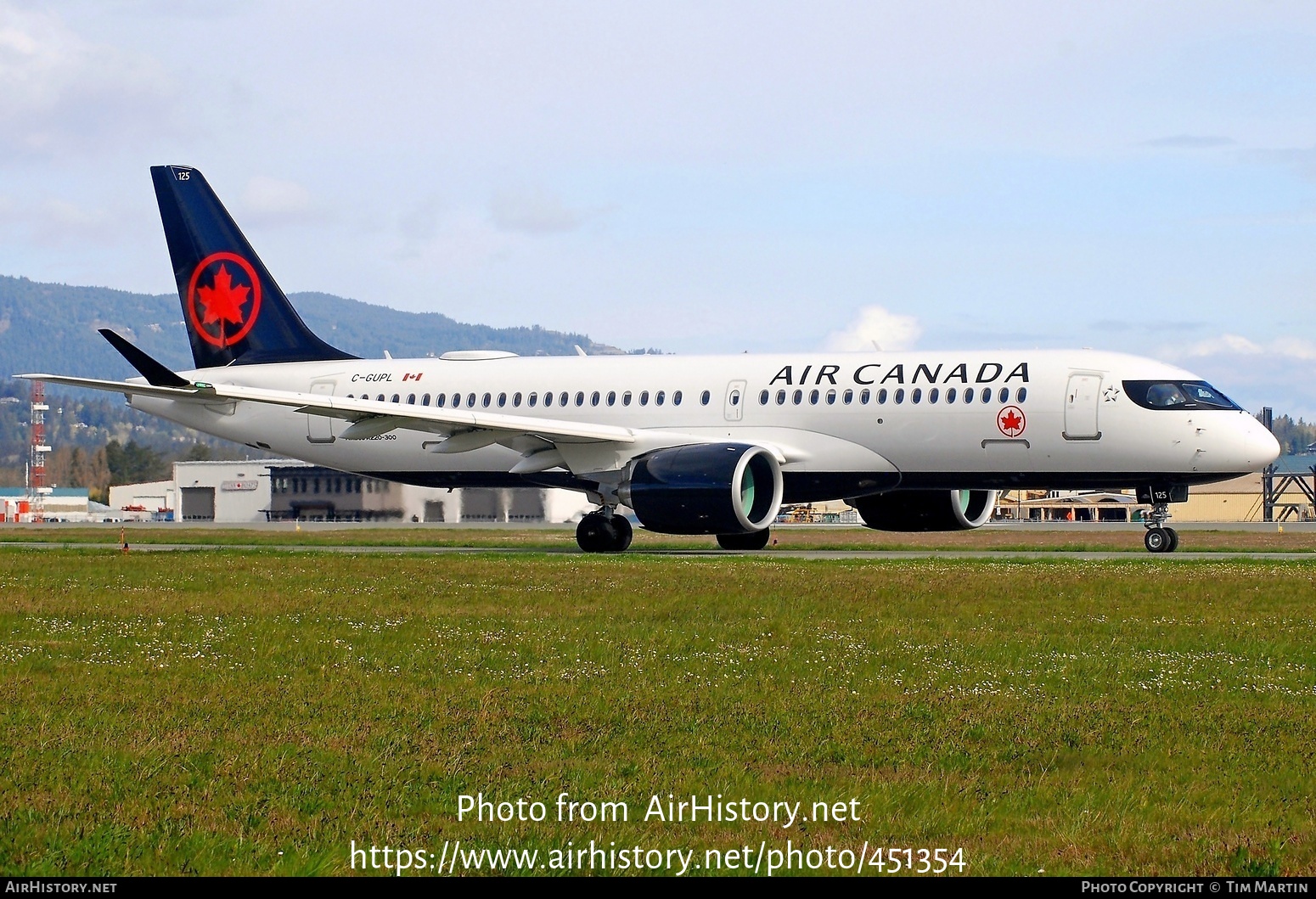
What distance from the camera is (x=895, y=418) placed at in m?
31.2

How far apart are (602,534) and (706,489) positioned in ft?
14.6

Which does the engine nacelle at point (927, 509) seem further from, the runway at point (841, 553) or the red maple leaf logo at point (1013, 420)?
the red maple leaf logo at point (1013, 420)

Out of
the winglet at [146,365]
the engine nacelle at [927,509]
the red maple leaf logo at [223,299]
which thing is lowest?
the engine nacelle at [927,509]

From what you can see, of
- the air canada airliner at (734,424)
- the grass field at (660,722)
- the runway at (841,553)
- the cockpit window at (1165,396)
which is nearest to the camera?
the grass field at (660,722)

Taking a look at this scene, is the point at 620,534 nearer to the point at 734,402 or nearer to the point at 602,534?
the point at 602,534

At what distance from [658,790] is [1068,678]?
A: 5.56 m

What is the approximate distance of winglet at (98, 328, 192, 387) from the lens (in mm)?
30453

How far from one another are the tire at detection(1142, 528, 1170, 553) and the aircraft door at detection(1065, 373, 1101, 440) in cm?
372

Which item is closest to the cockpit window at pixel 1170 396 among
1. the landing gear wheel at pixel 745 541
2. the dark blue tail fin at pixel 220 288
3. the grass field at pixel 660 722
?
the landing gear wheel at pixel 745 541

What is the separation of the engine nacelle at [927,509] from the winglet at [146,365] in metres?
15.9

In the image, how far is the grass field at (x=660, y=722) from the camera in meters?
Result: 7.46

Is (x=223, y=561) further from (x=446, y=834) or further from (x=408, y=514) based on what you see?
(x=408, y=514)

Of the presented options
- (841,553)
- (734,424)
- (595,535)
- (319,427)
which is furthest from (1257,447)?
(319,427)

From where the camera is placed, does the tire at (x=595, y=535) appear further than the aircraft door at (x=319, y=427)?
No
